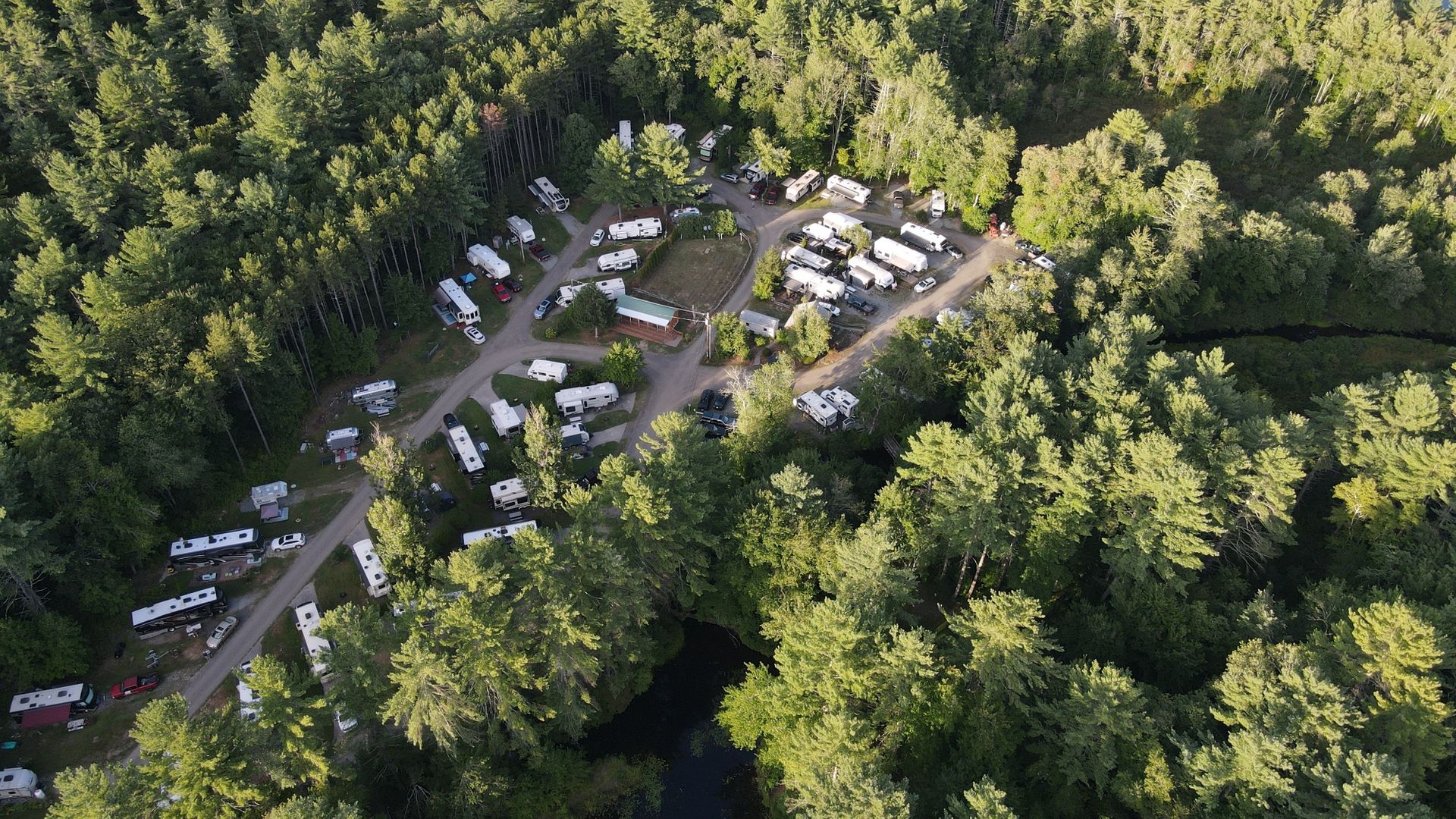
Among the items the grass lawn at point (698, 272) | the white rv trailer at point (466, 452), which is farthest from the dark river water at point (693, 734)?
the grass lawn at point (698, 272)

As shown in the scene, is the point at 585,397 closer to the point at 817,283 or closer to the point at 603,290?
the point at 603,290

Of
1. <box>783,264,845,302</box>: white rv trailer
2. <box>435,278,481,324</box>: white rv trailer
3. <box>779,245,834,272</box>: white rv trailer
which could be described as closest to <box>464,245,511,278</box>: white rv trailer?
<box>435,278,481,324</box>: white rv trailer

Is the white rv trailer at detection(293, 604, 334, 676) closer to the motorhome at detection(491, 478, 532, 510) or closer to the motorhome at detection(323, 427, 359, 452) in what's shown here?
the motorhome at detection(491, 478, 532, 510)

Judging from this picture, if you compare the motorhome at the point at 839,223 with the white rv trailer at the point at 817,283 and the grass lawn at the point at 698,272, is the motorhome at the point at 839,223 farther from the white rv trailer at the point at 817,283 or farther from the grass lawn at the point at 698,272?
the grass lawn at the point at 698,272

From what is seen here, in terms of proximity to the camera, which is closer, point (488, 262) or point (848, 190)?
point (488, 262)

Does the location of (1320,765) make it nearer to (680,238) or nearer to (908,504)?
(908,504)

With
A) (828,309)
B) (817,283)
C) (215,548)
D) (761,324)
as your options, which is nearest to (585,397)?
(761,324)

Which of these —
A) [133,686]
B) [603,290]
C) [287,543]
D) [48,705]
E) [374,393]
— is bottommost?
[133,686]
